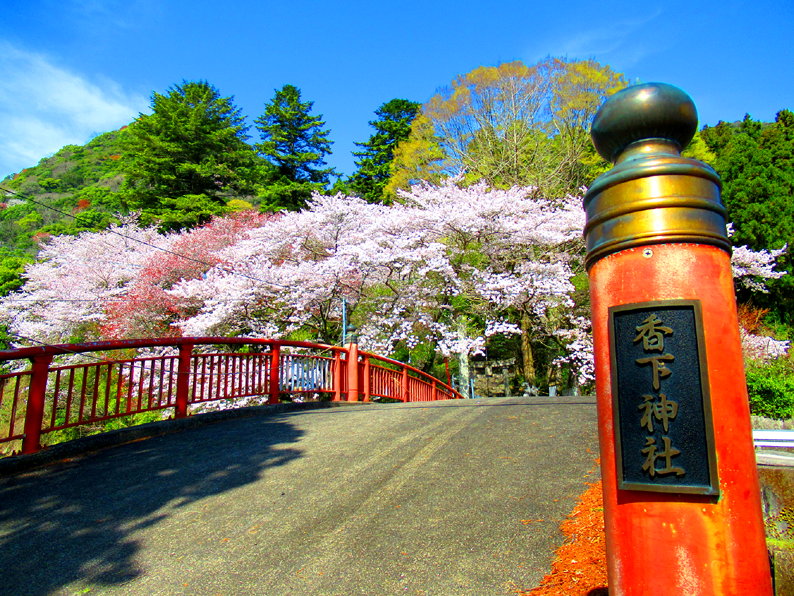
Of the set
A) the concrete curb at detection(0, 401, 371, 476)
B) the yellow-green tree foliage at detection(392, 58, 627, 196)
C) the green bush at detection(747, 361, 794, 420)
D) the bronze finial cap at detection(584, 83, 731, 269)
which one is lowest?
the concrete curb at detection(0, 401, 371, 476)

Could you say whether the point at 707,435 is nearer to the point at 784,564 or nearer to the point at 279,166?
the point at 784,564

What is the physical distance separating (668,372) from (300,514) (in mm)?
2754

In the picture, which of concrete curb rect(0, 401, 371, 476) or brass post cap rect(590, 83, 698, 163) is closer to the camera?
brass post cap rect(590, 83, 698, 163)

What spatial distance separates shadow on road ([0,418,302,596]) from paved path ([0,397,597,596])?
0.6 inches

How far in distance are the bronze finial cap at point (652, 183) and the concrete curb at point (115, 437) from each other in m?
5.49

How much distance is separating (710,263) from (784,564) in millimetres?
1226

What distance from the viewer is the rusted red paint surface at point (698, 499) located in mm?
1477

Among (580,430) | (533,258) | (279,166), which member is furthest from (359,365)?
(279,166)

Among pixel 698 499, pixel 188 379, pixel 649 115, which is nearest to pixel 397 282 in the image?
pixel 188 379

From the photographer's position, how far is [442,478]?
13.1 feet

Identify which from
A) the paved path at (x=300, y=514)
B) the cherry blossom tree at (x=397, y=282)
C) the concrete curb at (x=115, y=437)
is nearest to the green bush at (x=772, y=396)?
the paved path at (x=300, y=514)

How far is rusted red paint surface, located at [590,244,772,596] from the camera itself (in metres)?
1.48

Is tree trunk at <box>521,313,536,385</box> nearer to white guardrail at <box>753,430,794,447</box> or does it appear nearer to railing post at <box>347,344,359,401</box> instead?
railing post at <box>347,344,359,401</box>

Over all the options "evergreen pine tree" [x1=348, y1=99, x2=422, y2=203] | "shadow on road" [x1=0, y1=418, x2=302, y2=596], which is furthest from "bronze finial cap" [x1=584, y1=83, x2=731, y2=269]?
"evergreen pine tree" [x1=348, y1=99, x2=422, y2=203]
